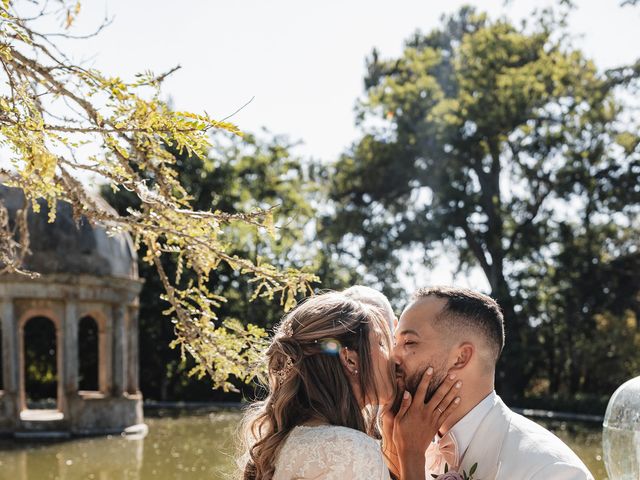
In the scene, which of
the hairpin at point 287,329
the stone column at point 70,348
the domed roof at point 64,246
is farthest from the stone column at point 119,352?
the hairpin at point 287,329

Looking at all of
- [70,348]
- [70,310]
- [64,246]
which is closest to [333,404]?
[64,246]

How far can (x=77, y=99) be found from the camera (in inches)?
185

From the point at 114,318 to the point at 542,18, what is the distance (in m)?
20.4

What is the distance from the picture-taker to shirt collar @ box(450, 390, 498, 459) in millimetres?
3393

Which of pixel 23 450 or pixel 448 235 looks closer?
pixel 23 450

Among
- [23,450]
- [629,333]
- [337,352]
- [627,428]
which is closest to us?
[337,352]

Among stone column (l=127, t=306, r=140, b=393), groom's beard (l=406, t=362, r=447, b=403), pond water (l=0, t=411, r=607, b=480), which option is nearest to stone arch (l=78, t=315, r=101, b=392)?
stone column (l=127, t=306, r=140, b=393)

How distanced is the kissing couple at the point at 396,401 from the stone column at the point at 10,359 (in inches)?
700

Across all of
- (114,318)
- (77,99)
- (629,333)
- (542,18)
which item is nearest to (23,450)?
(114,318)

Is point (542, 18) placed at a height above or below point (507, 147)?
above

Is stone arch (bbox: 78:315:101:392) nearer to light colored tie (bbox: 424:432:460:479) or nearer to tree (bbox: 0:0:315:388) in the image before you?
tree (bbox: 0:0:315:388)

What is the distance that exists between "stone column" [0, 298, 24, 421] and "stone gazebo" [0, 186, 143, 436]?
2cm

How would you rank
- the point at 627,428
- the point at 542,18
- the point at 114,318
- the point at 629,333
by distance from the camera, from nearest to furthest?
the point at 627,428
the point at 114,318
the point at 629,333
the point at 542,18

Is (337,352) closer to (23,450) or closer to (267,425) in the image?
(267,425)
